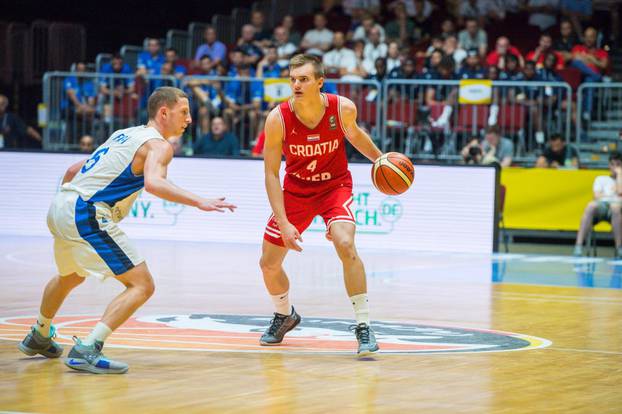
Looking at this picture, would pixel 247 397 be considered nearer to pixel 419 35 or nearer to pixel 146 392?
pixel 146 392

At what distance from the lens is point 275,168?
8.68m

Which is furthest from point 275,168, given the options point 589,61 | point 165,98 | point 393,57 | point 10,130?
point 10,130

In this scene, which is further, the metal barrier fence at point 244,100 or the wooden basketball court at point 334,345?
the metal barrier fence at point 244,100

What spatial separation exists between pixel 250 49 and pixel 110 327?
16.6m

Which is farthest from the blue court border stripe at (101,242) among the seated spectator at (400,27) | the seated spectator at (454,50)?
the seated spectator at (400,27)

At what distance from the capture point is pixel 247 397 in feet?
21.8

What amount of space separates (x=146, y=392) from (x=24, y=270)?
26.3ft

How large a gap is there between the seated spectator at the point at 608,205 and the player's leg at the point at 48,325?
462 inches

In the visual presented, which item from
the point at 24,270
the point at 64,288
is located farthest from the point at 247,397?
the point at 24,270

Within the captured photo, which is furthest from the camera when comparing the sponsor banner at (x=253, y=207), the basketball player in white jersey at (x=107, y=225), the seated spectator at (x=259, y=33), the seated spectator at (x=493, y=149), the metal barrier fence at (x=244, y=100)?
the seated spectator at (x=259, y=33)

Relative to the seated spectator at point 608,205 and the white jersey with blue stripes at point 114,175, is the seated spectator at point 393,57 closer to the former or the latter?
the seated spectator at point 608,205

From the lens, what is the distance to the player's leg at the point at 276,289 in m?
8.88

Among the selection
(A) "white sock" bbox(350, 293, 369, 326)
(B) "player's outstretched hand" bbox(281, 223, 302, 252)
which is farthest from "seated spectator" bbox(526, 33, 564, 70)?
(B) "player's outstretched hand" bbox(281, 223, 302, 252)

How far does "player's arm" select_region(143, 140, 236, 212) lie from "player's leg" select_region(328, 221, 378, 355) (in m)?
1.47
